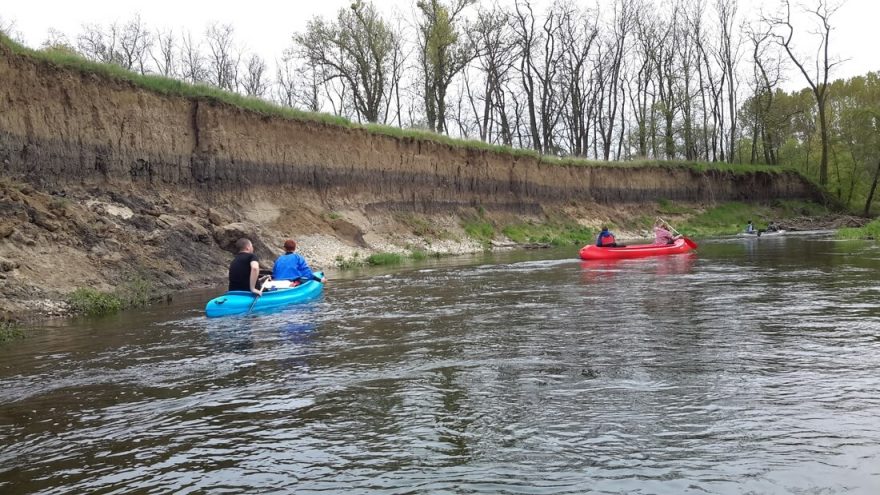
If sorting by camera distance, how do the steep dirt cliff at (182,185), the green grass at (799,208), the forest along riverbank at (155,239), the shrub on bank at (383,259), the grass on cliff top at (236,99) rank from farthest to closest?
the green grass at (799,208), the shrub on bank at (383,259), the grass on cliff top at (236,99), the steep dirt cliff at (182,185), the forest along riverbank at (155,239)

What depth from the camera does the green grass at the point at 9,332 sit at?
9.84 m

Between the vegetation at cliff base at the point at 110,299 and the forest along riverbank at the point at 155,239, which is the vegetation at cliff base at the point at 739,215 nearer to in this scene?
the forest along riverbank at the point at 155,239

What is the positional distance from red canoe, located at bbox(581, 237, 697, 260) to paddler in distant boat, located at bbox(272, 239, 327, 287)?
1021cm

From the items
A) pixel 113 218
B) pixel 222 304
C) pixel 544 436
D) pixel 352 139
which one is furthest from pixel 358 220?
pixel 544 436

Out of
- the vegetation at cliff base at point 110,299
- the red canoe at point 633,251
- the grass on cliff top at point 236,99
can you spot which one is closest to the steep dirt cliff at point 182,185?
the grass on cliff top at point 236,99

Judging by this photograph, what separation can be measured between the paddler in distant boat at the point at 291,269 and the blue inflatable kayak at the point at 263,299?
0.25m

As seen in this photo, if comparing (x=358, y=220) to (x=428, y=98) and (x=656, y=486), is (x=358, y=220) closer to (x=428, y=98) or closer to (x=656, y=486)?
→ (x=428, y=98)

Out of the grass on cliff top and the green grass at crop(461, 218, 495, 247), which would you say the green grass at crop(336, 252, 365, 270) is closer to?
the grass on cliff top

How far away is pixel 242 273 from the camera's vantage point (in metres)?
12.2

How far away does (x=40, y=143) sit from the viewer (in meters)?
17.5

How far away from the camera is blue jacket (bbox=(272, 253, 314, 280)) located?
1409cm

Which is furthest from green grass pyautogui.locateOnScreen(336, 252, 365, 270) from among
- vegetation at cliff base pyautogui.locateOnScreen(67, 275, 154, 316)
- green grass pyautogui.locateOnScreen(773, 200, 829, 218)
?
green grass pyautogui.locateOnScreen(773, 200, 829, 218)

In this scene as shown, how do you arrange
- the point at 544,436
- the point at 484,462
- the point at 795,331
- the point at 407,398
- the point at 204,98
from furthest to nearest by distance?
the point at 204,98, the point at 795,331, the point at 407,398, the point at 544,436, the point at 484,462

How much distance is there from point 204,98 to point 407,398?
20059 millimetres
